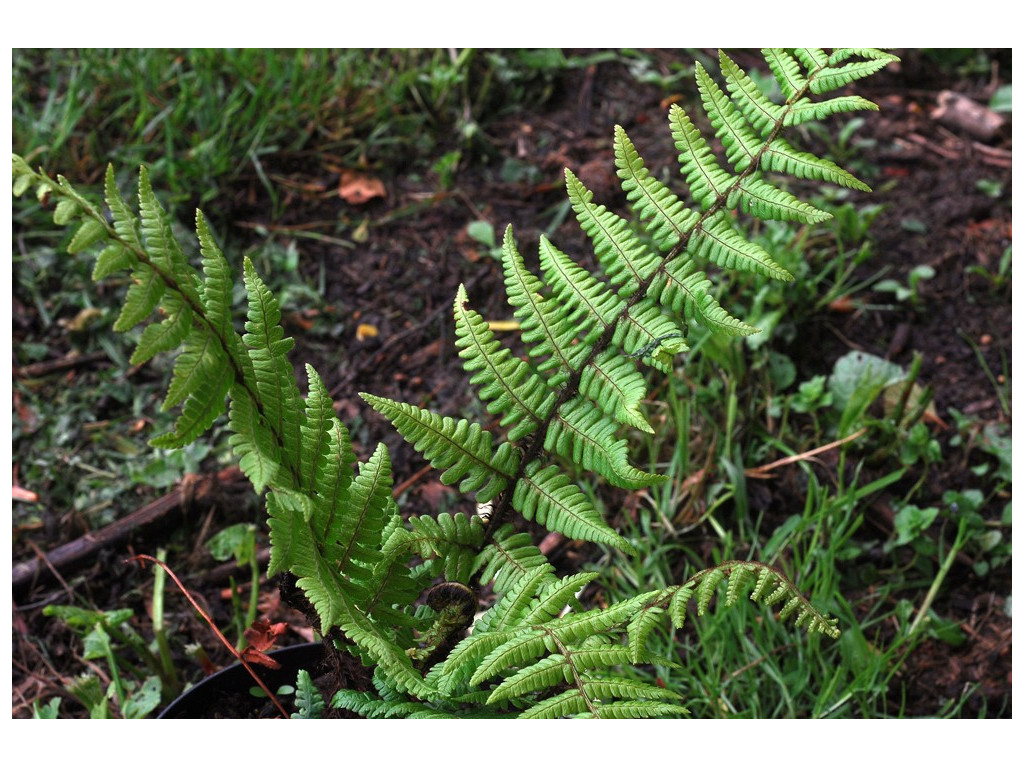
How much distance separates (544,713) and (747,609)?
3.61 ft

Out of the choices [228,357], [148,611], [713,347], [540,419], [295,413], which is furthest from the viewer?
[713,347]

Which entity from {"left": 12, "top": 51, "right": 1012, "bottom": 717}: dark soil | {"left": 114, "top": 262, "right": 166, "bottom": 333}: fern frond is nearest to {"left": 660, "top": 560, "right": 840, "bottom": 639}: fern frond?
{"left": 114, "top": 262, "right": 166, "bottom": 333}: fern frond

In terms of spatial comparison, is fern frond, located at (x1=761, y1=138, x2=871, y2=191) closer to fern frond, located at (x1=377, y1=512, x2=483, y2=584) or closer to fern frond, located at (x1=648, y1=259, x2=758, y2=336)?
fern frond, located at (x1=648, y1=259, x2=758, y2=336)

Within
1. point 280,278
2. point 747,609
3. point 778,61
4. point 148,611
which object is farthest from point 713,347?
point 148,611

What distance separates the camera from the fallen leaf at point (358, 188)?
11.2 feet

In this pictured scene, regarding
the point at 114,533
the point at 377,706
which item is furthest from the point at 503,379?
the point at 114,533

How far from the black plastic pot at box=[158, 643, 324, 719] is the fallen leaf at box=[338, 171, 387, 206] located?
6.16 feet

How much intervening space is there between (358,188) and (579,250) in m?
0.82

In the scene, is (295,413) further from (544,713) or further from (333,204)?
(333,204)

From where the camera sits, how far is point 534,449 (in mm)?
1674

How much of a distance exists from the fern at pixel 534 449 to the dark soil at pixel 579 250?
3.00 ft

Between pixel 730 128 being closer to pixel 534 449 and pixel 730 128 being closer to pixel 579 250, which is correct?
pixel 534 449

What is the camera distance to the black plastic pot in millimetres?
1879

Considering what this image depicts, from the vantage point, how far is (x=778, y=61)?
1.68 m
